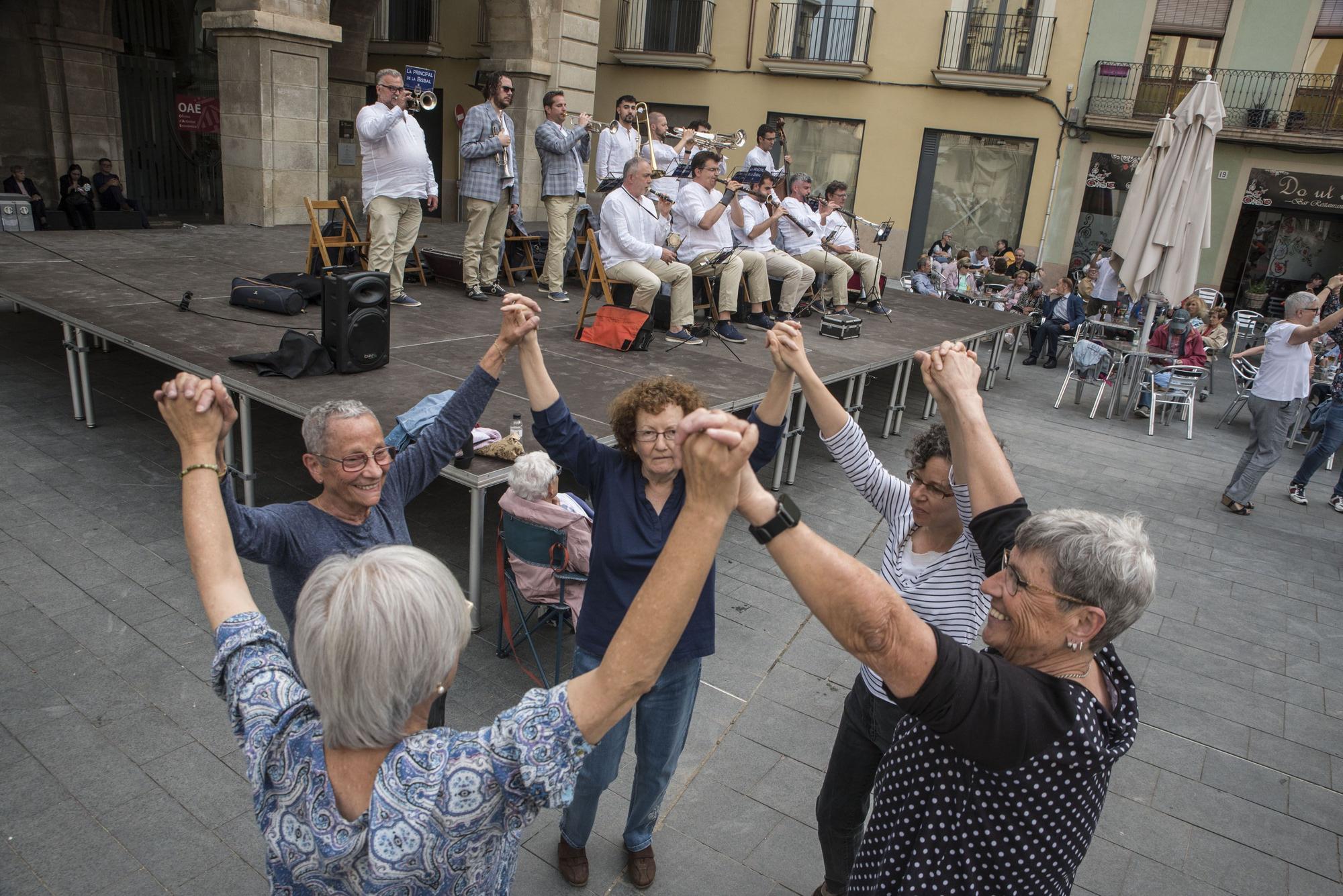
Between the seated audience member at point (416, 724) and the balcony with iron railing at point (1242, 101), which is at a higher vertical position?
the balcony with iron railing at point (1242, 101)

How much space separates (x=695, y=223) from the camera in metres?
8.04

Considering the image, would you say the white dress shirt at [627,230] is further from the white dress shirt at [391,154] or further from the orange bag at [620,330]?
the white dress shirt at [391,154]

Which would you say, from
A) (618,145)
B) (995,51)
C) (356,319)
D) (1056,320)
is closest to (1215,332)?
(1056,320)

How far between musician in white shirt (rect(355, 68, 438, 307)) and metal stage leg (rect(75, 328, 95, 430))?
2.19 m

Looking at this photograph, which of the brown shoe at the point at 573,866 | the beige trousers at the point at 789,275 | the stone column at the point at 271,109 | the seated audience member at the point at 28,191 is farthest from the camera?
the seated audience member at the point at 28,191

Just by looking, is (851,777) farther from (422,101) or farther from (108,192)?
(108,192)

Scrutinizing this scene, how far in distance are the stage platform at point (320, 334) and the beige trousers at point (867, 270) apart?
40cm

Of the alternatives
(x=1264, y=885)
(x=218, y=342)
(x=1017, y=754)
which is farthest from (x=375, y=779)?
(x=218, y=342)

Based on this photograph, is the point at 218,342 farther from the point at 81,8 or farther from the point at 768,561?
the point at 81,8

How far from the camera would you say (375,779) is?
128 cm

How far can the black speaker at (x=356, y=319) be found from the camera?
5.29m

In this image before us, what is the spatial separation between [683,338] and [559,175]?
2.34 m

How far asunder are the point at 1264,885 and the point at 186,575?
16.2 feet

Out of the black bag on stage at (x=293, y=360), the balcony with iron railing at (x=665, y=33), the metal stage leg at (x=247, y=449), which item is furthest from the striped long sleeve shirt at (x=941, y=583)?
the balcony with iron railing at (x=665, y=33)
